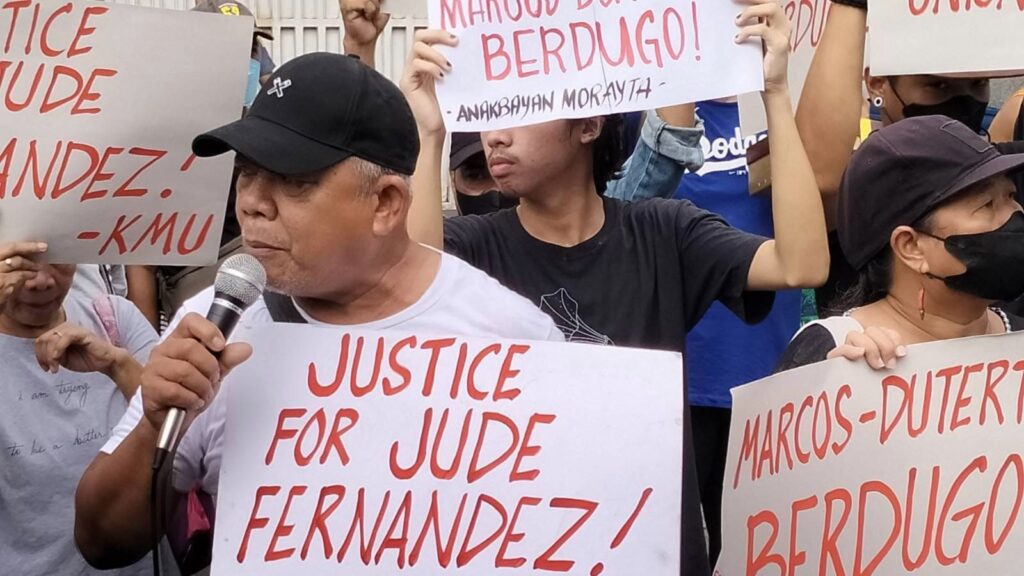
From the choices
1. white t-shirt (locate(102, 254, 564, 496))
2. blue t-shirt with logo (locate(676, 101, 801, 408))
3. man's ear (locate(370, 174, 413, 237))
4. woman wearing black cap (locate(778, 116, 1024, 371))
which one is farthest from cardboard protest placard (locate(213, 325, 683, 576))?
blue t-shirt with logo (locate(676, 101, 801, 408))

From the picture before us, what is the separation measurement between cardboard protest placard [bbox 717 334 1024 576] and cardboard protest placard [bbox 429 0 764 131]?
694mm

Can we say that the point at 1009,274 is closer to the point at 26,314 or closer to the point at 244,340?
the point at 244,340

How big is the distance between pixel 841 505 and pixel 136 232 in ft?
5.11

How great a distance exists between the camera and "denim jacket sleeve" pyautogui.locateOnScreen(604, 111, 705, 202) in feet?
10.8

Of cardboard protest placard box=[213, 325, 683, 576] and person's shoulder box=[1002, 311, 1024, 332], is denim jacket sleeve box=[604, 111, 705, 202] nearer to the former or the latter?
person's shoulder box=[1002, 311, 1024, 332]

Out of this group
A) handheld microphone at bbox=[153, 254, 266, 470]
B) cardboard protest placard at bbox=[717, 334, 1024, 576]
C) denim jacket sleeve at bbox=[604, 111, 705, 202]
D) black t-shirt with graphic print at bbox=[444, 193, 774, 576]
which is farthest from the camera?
denim jacket sleeve at bbox=[604, 111, 705, 202]

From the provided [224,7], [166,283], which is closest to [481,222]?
[166,283]

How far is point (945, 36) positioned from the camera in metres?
2.65

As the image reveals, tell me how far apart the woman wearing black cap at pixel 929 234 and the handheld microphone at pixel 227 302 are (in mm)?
1090

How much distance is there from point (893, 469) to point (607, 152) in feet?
3.90

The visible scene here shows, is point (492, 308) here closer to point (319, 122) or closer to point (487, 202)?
point (319, 122)

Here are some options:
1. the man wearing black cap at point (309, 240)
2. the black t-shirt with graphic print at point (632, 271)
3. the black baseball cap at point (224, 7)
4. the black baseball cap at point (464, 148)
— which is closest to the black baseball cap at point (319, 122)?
the man wearing black cap at point (309, 240)

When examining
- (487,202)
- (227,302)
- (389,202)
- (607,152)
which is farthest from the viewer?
(487,202)

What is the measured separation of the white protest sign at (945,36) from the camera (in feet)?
8.52
